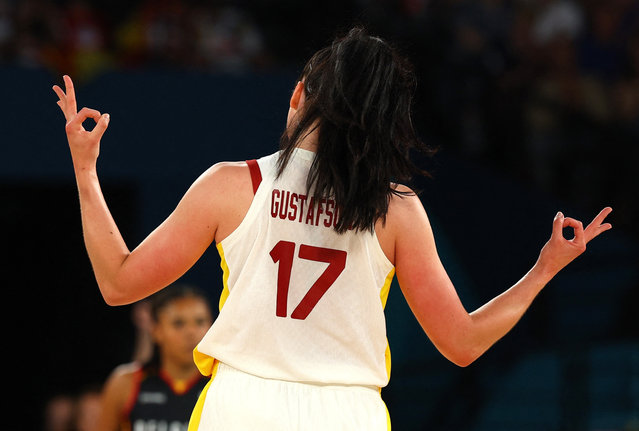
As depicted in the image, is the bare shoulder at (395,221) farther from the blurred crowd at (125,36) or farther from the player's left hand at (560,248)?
the blurred crowd at (125,36)

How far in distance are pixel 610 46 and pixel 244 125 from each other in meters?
3.48

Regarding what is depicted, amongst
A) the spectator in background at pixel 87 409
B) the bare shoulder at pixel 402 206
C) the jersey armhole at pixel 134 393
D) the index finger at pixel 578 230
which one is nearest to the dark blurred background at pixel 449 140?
the spectator in background at pixel 87 409

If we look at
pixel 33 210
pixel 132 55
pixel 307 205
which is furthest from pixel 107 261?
pixel 33 210

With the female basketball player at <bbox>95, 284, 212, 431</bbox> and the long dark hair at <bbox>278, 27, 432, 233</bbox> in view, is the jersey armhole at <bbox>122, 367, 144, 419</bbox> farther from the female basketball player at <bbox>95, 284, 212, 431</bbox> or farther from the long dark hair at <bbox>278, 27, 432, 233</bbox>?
the long dark hair at <bbox>278, 27, 432, 233</bbox>

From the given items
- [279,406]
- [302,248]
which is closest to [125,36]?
[302,248]

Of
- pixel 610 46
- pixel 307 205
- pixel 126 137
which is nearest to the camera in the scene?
pixel 307 205

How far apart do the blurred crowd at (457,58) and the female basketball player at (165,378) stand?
3381 mm

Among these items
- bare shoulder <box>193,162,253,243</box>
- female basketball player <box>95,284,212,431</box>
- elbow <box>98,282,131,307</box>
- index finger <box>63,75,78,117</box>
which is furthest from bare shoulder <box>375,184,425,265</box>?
female basketball player <box>95,284,212,431</box>

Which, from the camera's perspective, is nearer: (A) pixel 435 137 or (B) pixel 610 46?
(A) pixel 435 137

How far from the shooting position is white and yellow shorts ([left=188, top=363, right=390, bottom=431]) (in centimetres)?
225

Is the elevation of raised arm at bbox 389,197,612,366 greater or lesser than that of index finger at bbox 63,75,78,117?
lesser

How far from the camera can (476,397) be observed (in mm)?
8344

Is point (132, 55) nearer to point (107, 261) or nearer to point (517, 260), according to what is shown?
point (517, 260)

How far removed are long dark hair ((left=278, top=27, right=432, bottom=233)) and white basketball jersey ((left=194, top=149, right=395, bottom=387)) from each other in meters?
0.05
